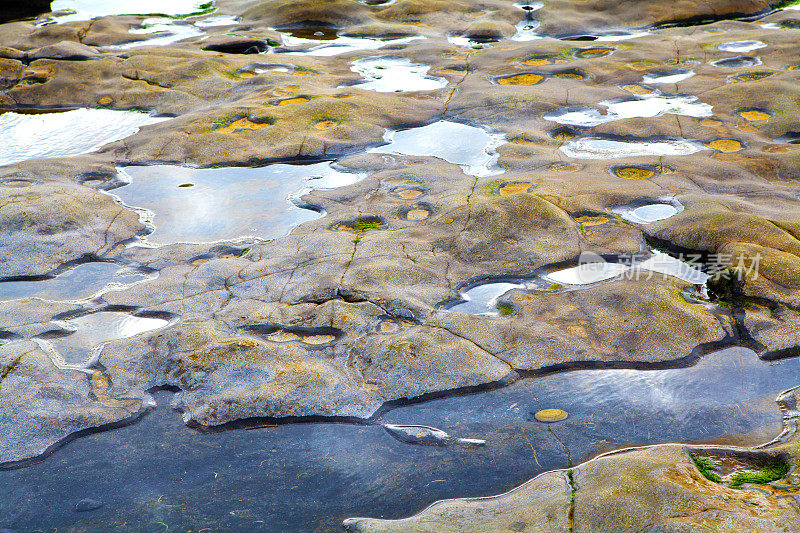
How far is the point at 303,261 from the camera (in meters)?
4.82

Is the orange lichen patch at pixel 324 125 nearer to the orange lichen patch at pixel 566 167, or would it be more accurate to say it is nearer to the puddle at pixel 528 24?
the orange lichen patch at pixel 566 167

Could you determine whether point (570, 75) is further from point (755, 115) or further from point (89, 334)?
point (89, 334)

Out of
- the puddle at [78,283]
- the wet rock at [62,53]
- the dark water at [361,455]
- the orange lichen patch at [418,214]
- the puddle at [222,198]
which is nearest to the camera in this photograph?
the dark water at [361,455]

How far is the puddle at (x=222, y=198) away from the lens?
5.59 meters

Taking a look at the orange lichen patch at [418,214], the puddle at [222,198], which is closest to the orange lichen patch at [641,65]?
the puddle at [222,198]

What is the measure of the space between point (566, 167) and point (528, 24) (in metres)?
6.93

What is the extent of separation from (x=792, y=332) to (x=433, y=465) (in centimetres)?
230

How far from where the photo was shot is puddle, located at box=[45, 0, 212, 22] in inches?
521

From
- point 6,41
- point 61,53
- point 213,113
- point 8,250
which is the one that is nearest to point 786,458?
point 8,250

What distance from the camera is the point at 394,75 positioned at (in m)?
9.58

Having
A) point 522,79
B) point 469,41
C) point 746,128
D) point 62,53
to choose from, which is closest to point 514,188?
point 746,128

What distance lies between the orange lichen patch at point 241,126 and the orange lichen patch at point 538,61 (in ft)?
13.2

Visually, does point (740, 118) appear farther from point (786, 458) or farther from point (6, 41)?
point (6, 41)

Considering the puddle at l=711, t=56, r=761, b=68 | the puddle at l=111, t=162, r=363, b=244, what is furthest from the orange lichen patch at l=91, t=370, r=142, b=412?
the puddle at l=711, t=56, r=761, b=68
